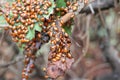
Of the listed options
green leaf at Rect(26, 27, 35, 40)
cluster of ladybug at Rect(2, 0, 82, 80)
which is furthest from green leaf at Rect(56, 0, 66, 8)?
green leaf at Rect(26, 27, 35, 40)

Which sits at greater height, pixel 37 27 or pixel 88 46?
pixel 37 27

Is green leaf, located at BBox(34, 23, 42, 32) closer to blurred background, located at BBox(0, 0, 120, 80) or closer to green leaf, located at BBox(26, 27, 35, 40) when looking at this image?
green leaf, located at BBox(26, 27, 35, 40)

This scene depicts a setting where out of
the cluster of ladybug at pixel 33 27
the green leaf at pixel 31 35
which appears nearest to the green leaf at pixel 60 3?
the cluster of ladybug at pixel 33 27

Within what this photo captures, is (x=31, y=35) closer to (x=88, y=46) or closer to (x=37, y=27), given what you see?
(x=37, y=27)

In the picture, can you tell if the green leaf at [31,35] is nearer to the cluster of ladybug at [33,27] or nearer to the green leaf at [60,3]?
the cluster of ladybug at [33,27]

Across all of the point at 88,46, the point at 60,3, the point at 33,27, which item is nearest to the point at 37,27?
the point at 33,27

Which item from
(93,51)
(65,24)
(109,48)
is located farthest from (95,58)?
(65,24)
